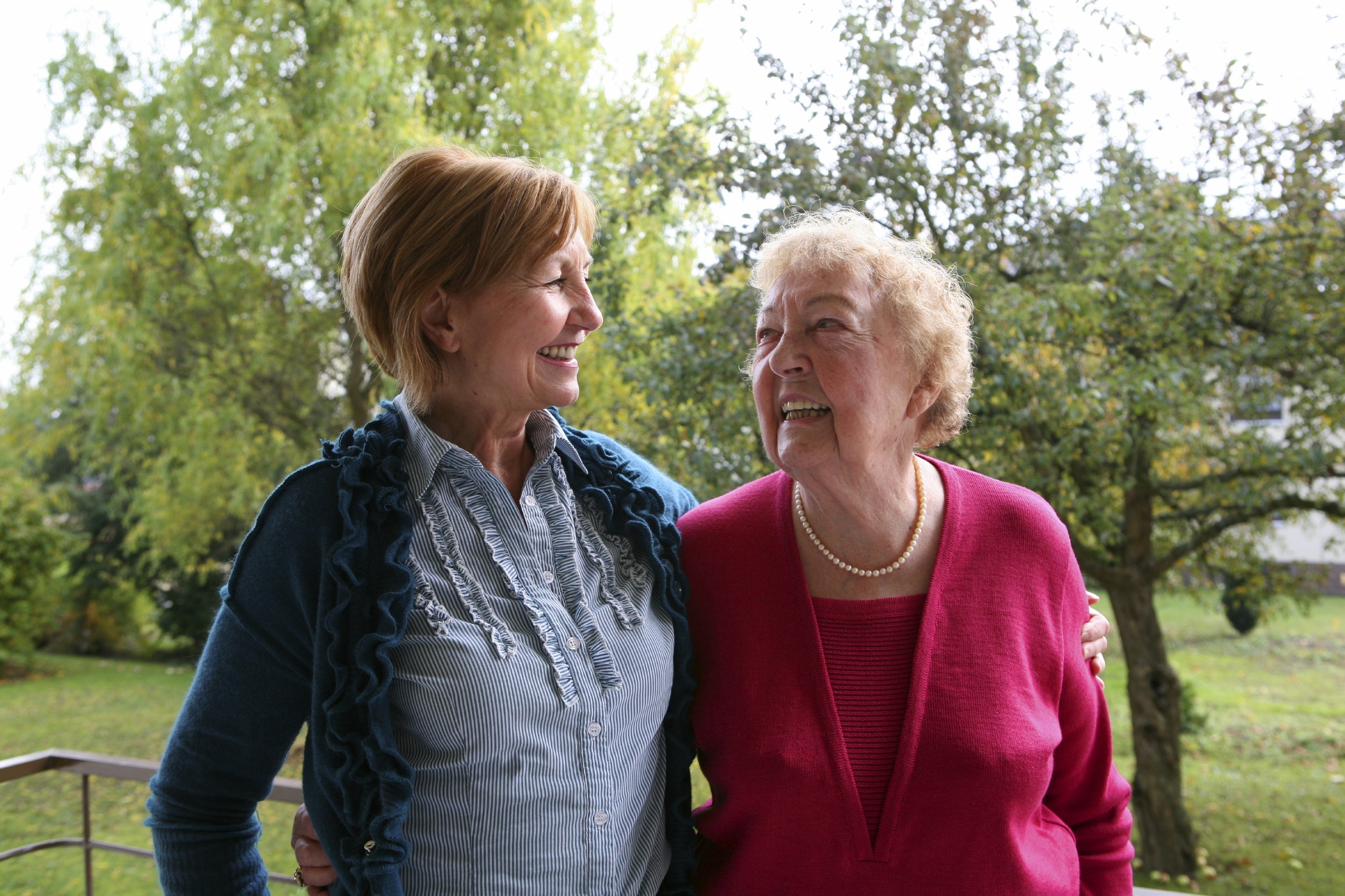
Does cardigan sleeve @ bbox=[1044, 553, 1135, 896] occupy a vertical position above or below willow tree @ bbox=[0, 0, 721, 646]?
below

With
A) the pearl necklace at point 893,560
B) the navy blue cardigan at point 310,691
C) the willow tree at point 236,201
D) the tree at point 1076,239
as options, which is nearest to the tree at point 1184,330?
the tree at point 1076,239

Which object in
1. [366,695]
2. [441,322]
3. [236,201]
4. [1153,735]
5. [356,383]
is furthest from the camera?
[236,201]

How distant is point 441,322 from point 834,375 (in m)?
0.57

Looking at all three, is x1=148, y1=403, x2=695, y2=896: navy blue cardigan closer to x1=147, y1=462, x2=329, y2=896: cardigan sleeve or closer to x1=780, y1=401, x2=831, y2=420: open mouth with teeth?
x1=147, y1=462, x2=329, y2=896: cardigan sleeve

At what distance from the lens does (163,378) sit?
6.57 m

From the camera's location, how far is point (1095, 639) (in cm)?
159

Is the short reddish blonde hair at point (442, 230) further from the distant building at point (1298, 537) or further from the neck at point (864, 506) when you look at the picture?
the distant building at point (1298, 537)

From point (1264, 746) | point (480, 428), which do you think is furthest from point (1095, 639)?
point (1264, 746)

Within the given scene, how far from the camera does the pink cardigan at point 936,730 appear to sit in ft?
4.57

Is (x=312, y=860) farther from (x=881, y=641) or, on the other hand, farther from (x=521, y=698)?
(x=881, y=641)

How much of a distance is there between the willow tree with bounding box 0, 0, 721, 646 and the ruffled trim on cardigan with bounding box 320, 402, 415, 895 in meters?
4.97

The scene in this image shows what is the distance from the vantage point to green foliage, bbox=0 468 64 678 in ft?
27.7

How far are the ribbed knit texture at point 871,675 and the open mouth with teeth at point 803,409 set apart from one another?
281 millimetres

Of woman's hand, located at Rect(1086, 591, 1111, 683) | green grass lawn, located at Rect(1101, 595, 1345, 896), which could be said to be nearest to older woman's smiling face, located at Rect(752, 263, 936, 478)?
woman's hand, located at Rect(1086, 591, 1111, 683)
